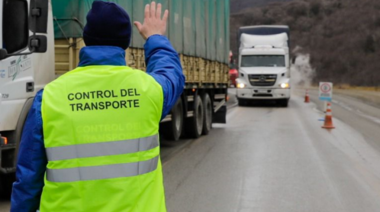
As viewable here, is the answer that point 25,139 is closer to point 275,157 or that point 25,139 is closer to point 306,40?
point 275,157

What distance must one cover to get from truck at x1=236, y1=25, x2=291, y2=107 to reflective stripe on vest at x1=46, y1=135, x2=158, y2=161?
27.3 m

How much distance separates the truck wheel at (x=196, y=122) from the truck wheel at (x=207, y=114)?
300 mm

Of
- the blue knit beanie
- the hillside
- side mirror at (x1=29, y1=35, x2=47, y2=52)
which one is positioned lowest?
the blue knit beanie

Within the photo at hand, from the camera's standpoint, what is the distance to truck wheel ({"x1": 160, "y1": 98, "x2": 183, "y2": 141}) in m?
12.7

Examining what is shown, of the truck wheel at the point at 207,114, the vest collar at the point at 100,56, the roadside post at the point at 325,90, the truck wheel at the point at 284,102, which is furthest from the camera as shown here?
the truck wheel at the point at 284,102

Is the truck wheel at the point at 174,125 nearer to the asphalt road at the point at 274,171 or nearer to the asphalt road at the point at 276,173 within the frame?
the asphalt road at the point at 274,171

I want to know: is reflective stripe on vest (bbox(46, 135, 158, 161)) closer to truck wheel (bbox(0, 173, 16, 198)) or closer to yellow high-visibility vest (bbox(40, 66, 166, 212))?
yellow high-visibility vest (bbox(40, 66, 166, 212))

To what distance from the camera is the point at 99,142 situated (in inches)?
96.8

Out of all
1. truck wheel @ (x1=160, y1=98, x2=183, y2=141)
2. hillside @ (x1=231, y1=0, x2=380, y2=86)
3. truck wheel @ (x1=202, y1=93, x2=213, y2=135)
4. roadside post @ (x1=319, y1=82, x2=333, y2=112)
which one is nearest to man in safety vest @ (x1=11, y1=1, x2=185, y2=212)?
truck wheel @ (x1=160, y1=98, x2=183, y2=141)

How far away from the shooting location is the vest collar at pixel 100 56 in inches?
101

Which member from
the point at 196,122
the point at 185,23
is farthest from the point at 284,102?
the point at 185,23

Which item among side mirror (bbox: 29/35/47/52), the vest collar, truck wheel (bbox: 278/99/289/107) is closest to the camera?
the vest collar

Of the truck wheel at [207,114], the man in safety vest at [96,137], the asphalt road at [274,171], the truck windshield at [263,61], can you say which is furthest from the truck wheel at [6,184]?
the truck windshield at [263,61]

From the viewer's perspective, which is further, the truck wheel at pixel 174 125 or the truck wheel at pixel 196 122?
the truck wheel at pixel 196 122
